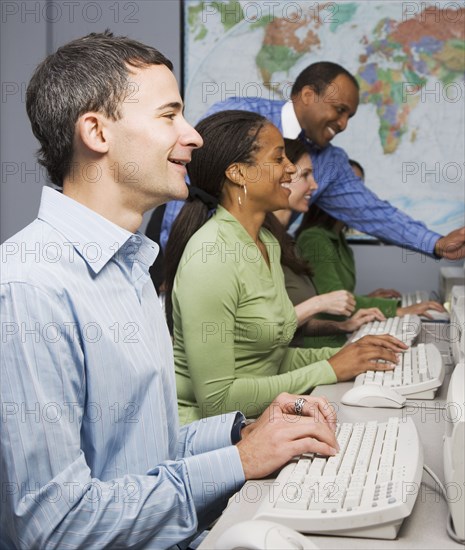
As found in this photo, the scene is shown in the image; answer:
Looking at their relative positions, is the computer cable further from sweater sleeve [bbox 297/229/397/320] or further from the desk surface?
sweater sleeve [bbox 297/229/397/320]

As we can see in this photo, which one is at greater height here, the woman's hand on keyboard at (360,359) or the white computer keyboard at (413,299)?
the woman's hand on keyboard at (360,359)

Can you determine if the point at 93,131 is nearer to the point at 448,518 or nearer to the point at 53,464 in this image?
the point at 53,464

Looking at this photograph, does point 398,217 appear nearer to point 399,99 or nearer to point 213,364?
point 399,99

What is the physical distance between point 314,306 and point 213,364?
2.20ft

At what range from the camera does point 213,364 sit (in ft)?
5.67

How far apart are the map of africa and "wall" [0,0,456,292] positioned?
0.16 meters

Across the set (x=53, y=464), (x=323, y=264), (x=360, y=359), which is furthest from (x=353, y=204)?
(x=53, y=464)

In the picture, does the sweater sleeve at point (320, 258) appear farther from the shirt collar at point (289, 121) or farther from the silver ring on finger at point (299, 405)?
the silver ring on finger at point (299, 405)

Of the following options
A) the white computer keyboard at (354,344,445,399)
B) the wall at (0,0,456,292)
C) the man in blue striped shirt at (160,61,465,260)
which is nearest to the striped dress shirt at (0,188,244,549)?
the white computer keyboard at (354,344,445,399)

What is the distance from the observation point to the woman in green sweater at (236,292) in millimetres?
1742

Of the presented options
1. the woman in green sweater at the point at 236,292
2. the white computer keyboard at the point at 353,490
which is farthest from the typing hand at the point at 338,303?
the white computer keyboard at the point at 353,490

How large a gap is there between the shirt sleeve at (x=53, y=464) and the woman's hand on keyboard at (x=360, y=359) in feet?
2.63

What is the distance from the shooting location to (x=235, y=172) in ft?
6.56

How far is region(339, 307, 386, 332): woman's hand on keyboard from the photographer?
2553 millimetres
